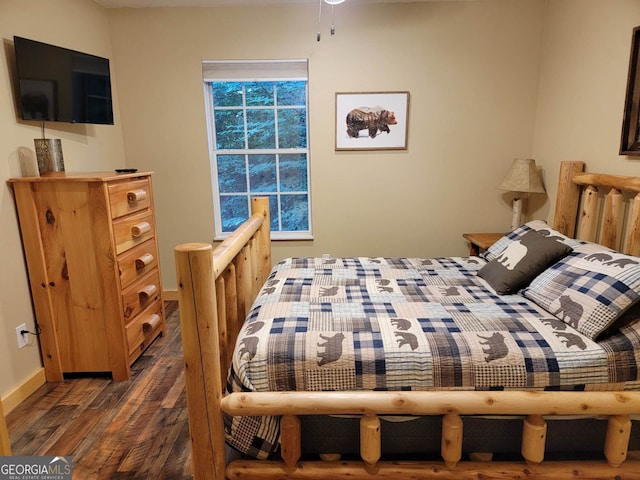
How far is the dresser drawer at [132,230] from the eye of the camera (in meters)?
2.32

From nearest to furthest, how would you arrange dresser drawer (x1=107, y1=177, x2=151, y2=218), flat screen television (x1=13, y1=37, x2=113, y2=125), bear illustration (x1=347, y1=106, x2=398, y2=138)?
1. flat screen television (x1=13, y1=37, x2=113, y2=125)
2. dresser drawer (x1=107, y1=177, x2=151, y2=218)
3. bear illustration (x1=347, y1=106, x2=398, y2=138)

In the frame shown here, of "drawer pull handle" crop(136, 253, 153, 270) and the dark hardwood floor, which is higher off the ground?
"drawer pull handle" crop(136, 253, 153, 270)

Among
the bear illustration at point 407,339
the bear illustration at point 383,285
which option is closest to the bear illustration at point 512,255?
the bear illustration at point 383,285

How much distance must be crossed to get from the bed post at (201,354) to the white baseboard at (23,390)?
1.39 metres

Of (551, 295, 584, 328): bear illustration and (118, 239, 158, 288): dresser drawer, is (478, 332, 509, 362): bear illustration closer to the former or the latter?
(551, 295, 584, 328): bear illustration

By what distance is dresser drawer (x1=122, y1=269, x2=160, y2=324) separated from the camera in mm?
2412

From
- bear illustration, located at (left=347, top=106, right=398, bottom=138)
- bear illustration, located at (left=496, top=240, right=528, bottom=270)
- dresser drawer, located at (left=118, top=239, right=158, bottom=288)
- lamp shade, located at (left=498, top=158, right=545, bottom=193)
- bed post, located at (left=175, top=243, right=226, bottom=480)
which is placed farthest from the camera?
bear illustration, located at (left=347, top=106, right=398, bottom=138)

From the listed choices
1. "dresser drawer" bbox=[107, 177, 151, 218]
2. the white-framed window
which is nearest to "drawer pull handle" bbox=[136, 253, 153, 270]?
"dresser drawer" bbox=[107, 177, 151, 218]

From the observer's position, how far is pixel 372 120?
127 inches

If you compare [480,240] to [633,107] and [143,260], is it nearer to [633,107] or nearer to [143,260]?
[633,107]

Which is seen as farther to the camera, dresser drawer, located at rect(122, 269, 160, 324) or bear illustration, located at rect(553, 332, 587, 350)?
dresser drawer, located at rect(122, 269, 160, 324)

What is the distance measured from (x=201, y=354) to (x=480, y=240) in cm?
246

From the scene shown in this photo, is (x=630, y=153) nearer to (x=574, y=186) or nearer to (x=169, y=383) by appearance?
(x=574, y=186)

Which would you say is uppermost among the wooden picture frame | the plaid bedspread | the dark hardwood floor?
the wooden picture frame
